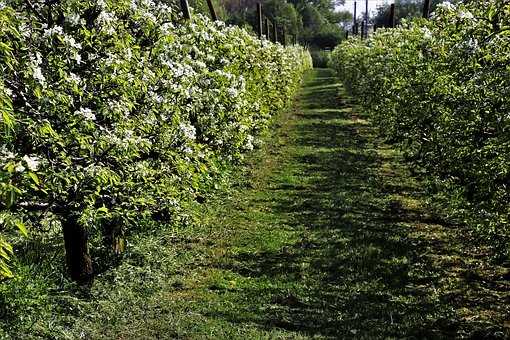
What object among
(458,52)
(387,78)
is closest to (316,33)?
(387,78)

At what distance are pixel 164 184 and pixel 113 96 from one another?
3.76 feet

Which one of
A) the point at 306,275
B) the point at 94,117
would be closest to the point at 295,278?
the point at 306,275

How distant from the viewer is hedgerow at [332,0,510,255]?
5.55 meters

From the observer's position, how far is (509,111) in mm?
Answer: 5328

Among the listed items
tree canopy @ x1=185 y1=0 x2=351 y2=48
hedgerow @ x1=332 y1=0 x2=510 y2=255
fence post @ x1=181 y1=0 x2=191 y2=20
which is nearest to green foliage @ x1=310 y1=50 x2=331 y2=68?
tree canopy @ x1=185 y1=0 x2=351 y2=48

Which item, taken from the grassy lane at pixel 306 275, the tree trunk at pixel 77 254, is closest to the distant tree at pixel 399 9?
the grassy lane at pixel 306 275

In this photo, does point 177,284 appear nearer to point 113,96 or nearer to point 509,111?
point 113,96

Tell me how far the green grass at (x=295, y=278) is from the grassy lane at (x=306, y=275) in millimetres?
20

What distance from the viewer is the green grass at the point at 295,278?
5625 millimetres

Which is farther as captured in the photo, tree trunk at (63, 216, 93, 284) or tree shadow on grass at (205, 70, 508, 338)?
tree trunk at (63, 216, 93, 284)

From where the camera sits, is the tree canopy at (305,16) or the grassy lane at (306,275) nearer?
the grassy lane at (306,275)

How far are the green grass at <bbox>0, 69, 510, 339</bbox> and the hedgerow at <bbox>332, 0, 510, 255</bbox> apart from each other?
0.79 meters

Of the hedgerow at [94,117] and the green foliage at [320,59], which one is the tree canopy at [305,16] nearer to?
the green foliage at [320,59]

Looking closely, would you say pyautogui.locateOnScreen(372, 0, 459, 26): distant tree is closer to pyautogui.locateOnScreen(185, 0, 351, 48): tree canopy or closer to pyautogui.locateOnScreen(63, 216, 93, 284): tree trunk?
pyautogui.locateOnScreen(185, 0, 351, 48): tree canopy
